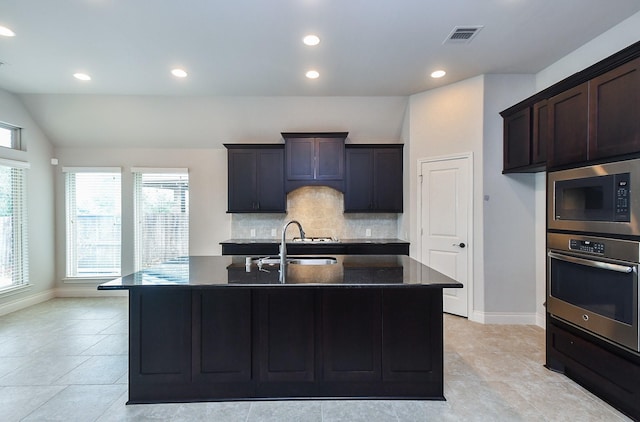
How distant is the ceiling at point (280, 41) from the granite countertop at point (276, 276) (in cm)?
208

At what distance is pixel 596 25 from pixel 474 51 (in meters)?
0.98

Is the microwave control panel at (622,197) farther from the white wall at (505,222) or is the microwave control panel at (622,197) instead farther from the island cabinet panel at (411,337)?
the white wall at (505,222)

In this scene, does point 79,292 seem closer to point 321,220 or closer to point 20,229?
point 20,229

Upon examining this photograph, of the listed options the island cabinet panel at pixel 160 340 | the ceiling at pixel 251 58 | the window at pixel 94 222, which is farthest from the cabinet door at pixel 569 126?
the window at pixel 94 222

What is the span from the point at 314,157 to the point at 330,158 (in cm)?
25

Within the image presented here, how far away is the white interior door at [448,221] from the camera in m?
4.05

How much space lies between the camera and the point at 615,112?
88.0 inches

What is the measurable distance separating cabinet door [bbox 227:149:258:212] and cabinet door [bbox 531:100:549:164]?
12.1 feet

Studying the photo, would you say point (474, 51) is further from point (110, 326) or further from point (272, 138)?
point (110, 326)

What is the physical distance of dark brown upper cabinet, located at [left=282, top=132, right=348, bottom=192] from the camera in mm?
4926

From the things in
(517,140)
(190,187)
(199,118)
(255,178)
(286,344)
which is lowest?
(286,344)

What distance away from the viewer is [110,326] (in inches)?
153

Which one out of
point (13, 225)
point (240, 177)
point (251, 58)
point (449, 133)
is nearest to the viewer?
point (251, 58)

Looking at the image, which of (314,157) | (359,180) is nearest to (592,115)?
(359,180)
